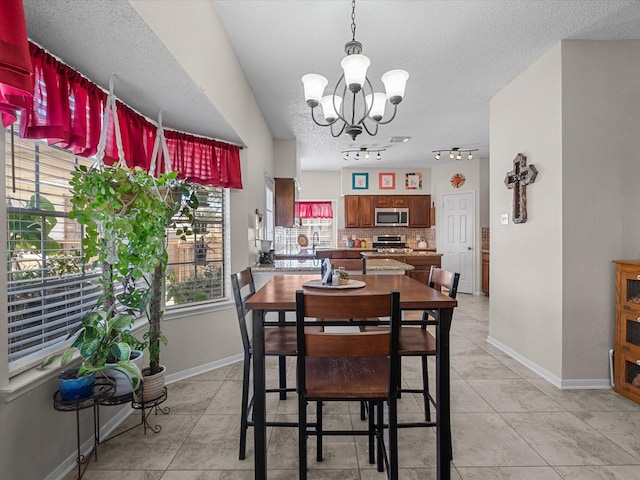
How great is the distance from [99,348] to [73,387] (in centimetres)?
18

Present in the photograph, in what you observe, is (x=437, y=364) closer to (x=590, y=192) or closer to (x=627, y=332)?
(x=627, y=332)

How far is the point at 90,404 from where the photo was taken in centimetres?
156

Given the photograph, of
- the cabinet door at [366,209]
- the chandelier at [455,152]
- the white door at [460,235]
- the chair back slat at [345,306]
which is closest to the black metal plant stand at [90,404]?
the chair back slat at [345,306]

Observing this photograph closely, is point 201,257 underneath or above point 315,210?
underneath

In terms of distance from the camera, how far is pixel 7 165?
150 cm

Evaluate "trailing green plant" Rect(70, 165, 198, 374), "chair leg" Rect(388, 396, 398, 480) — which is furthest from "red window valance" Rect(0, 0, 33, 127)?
"chair leg" Rect(388, 396, 398, 480)

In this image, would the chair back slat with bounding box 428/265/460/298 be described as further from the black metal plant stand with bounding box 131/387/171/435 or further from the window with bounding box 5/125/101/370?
the window with bounding box 5/125/101/370

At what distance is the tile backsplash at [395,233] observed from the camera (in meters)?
7.85

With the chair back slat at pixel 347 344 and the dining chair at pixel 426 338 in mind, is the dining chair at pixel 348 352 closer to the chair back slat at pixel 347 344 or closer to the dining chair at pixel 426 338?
the chair back slat at pixel 347 344

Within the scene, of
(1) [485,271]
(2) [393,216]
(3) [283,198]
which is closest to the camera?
(3) [283,198]

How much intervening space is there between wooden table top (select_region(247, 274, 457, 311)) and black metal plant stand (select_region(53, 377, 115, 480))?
0.83m

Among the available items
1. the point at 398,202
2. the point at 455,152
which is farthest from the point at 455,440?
the point at 398,202

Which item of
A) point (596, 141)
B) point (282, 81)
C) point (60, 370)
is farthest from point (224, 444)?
point (596, 141)

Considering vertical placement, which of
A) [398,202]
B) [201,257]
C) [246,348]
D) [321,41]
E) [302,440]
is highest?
[321,41]
